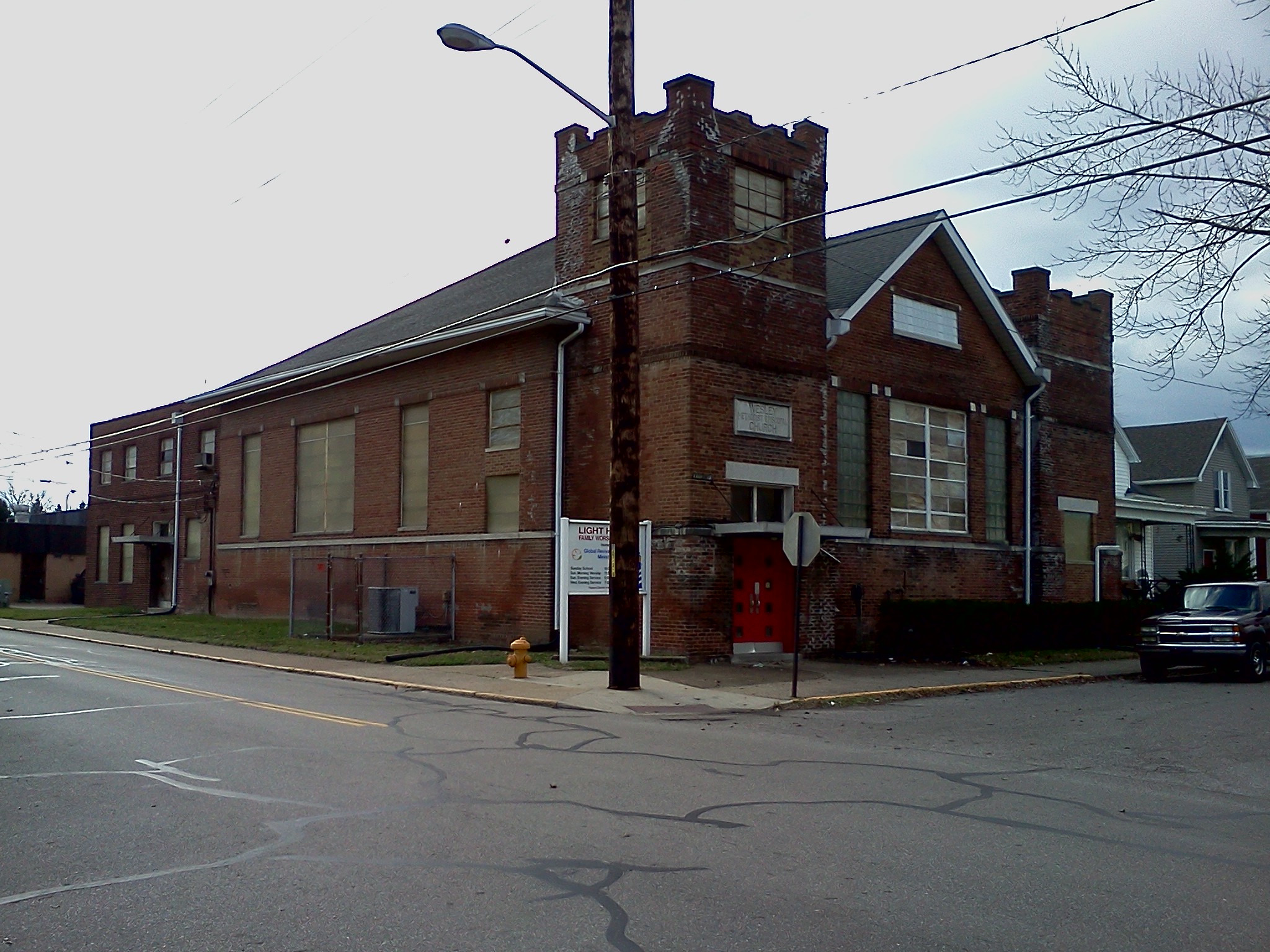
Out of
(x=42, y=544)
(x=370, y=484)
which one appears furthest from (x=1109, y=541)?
(x=42, y=544)

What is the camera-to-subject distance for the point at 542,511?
2459 centimetres

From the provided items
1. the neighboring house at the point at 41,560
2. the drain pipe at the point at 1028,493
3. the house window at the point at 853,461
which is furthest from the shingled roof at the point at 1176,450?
the neighboring house at the point at 41,560

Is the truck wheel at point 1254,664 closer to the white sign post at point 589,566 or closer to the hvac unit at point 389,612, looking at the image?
the white sign post at point 589,566

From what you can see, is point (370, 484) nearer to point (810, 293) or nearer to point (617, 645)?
point (810, 293)

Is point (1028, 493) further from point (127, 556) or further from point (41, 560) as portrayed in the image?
point (41, 560)

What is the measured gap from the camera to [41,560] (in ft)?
193

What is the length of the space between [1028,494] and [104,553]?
3588 centimetres

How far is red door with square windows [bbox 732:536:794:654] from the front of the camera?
22.6 m

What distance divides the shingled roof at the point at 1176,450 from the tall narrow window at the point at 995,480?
23.8m

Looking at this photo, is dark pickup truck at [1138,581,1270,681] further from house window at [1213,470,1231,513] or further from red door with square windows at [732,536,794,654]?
house window at [1213,470,1231,513]

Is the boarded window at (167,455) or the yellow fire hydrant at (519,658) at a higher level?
the boarded window at (167,455)

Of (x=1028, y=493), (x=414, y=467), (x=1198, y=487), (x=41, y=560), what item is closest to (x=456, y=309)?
(x=414, y=467)

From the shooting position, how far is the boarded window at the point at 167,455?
42.2m

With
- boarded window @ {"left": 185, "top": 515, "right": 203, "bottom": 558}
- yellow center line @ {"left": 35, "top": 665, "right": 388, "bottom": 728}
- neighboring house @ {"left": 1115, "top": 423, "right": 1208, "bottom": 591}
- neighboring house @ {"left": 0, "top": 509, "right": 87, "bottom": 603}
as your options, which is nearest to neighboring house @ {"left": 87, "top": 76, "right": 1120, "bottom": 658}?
boarded window @ {"left": 185, "top": 515, "right": 203, "bottom": 558}
